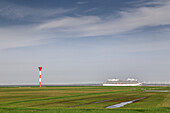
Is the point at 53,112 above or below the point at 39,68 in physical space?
below

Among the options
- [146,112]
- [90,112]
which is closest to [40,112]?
[90,112]

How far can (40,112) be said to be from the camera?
34.0 m

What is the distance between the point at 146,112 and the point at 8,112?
2010cm

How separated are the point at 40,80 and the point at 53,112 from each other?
158m

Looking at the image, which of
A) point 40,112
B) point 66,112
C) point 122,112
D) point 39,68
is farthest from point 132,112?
point 39,68

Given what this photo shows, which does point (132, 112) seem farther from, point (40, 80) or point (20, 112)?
point (40, 80)

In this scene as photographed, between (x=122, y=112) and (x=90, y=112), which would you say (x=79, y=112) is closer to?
(x=90, y=112)

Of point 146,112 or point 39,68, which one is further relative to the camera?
point 39,68

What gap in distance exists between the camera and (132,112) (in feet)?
112

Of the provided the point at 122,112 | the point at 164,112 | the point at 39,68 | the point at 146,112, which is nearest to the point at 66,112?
the point at 122,112

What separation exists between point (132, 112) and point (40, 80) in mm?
159744

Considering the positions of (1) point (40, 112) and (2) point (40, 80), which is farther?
(2) point (40, 80)

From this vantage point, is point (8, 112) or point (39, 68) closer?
point (8, 112)

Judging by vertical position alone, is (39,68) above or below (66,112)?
above
